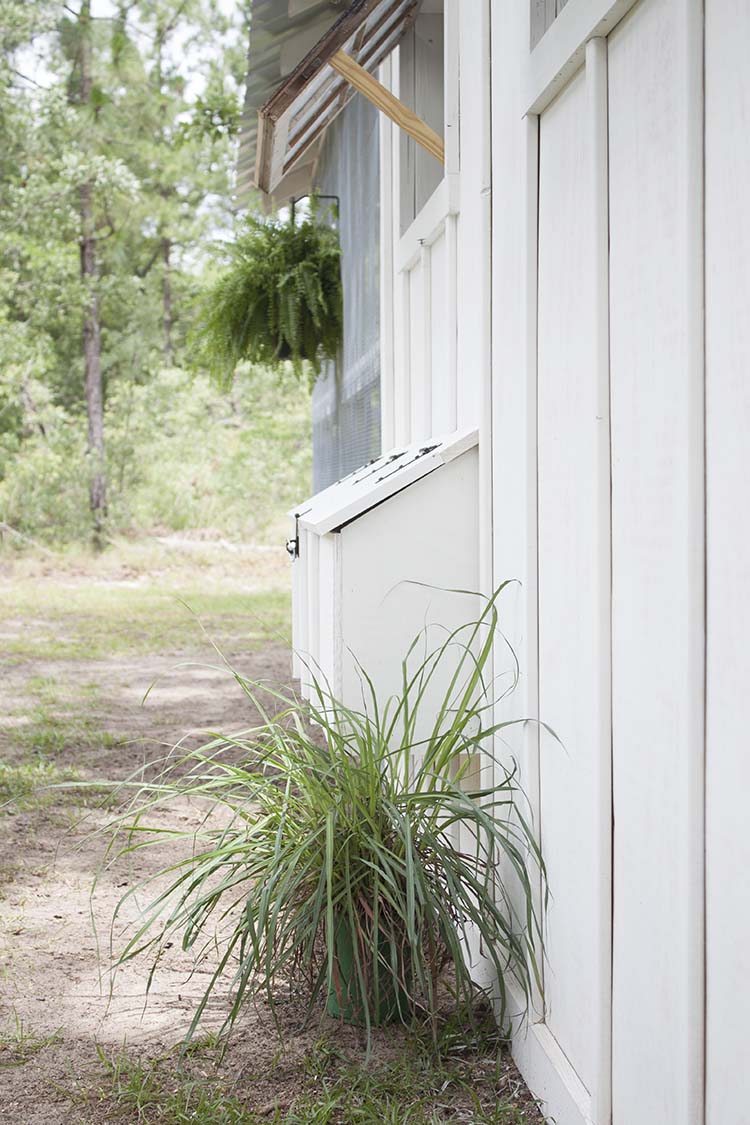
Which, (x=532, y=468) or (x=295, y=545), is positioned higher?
(x=532, y=468)

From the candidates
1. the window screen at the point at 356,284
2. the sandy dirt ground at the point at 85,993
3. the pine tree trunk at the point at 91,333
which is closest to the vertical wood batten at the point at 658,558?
the sandy dirt ground at the point at 85,993

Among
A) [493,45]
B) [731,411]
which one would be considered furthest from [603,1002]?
[493,45]

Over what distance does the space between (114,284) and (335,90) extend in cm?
1212

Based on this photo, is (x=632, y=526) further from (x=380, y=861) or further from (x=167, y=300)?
(x=167, y=300)

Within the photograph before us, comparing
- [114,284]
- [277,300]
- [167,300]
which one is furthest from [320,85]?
[167,300]

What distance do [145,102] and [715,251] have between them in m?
15.2

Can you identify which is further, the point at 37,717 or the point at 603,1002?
the point at 37,717

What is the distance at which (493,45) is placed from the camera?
2.08 m

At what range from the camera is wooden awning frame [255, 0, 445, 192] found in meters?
2.41

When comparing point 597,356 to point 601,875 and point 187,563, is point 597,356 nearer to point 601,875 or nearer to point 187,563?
point 601,875

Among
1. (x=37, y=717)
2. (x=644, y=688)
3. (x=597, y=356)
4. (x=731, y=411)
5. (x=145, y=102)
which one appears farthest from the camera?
(x=145, y=102)

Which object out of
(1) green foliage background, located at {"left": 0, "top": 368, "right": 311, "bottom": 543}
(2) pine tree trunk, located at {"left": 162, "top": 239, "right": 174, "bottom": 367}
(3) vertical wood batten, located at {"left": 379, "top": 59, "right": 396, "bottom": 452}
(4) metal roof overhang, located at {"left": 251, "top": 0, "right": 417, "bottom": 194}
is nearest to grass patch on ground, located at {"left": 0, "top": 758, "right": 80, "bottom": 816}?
(3) vertical wood batten, located at {"left": 379, "top": 59, "right": 396, "bottom": 452}

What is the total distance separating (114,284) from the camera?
1422 cm

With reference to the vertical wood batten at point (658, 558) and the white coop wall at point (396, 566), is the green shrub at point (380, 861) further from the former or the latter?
the vertical wood batten at point (658, 558)
